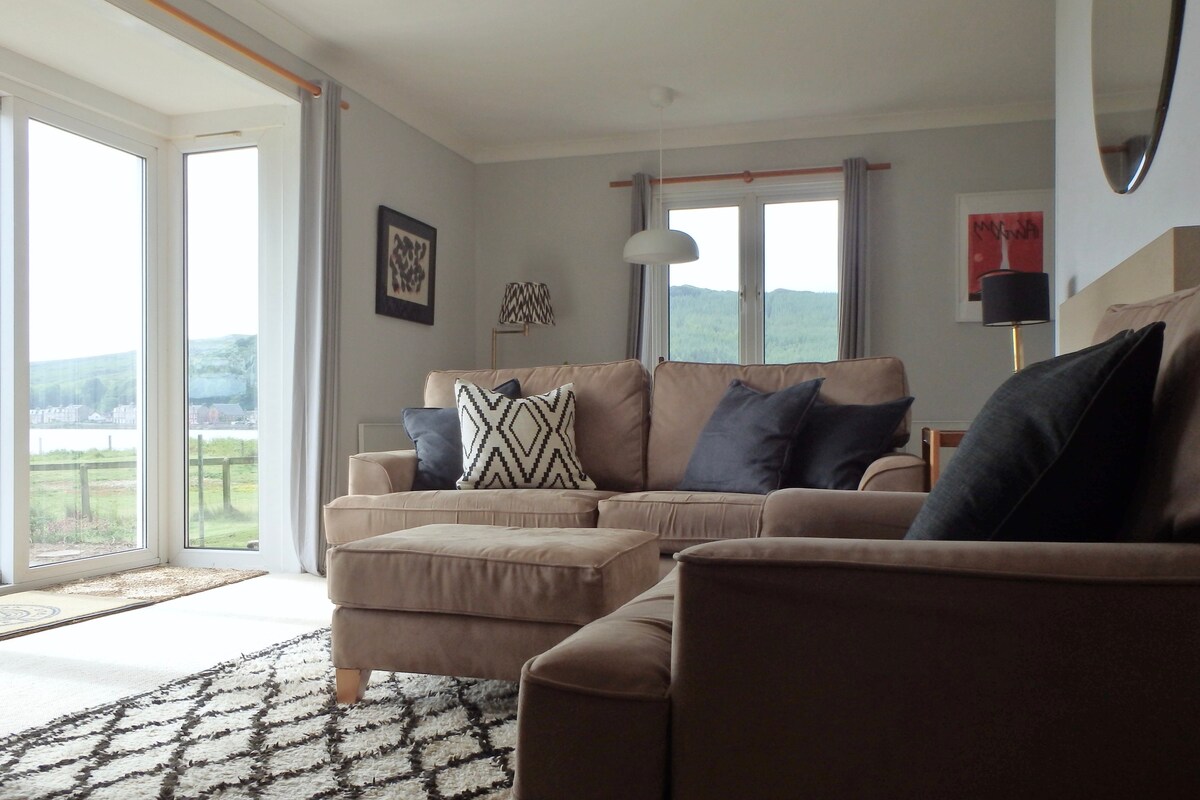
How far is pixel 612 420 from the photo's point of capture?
372 centimetres

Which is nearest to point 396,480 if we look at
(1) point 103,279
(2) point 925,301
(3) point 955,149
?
(1) point 103,279

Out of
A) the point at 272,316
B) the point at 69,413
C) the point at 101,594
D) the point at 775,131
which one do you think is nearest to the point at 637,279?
the point at 775,131

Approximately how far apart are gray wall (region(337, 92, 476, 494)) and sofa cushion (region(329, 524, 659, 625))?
7.83ft

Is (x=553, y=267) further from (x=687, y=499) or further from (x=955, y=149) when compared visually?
(x=687, y=499)

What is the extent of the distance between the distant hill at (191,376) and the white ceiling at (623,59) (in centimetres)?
123

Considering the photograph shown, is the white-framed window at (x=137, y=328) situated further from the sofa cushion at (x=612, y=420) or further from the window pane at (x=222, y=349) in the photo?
the sofa cushion at (x=612, y=420)

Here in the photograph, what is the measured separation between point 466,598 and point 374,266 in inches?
126

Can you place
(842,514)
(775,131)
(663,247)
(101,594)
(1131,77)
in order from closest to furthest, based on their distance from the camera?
(842,514)
(1131,77)
(101,594)
(663,247)
(775,131)

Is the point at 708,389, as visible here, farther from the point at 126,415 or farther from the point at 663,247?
the point at 126,415

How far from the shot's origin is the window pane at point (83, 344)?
162 inches

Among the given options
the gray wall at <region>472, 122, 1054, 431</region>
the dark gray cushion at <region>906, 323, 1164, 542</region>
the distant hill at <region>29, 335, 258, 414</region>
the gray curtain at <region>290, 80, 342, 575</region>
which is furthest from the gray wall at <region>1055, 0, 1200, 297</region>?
the distant hill at <region>29, 335, 258, 414</region>

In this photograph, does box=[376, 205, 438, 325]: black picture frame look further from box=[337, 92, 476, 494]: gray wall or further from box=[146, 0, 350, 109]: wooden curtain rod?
box=[146, 0, 350, 109]: wooden curtain rod

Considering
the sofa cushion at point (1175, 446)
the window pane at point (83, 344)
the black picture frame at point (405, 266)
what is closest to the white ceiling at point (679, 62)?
the black picture frame at point (405, 266)

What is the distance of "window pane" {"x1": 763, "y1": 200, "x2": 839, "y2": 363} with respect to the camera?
566cm
